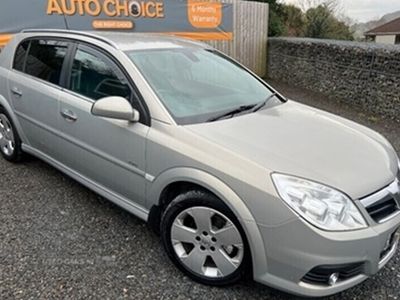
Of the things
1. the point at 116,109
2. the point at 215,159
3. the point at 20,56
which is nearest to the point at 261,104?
the point at 215,159

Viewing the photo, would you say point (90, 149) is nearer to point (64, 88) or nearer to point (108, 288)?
point (64, 88)

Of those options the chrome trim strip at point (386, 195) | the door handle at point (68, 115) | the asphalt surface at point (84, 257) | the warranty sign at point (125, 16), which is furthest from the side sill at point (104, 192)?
the warranty sign at point (125, 16)

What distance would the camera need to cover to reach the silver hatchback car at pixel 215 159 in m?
2.08

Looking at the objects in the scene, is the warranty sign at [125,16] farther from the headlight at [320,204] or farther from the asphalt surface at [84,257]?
the headlight at [320,204]

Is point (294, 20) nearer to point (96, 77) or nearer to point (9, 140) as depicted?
point (9, 140)

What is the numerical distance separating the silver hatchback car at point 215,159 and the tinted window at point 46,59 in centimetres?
2

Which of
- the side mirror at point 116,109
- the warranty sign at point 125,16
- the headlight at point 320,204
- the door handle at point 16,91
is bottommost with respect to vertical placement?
the headlight at point 320,204

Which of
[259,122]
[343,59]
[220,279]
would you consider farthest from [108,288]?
[343,59]

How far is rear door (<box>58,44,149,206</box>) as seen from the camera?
275cm

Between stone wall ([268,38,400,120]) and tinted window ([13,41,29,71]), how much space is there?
6.18 meters

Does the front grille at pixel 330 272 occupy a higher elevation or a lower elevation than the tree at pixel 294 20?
lower

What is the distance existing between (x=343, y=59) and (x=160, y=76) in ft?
21.1

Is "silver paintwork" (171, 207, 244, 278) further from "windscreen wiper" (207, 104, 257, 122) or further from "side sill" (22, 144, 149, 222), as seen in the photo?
"windscreen wiper" (207, 104, 257, 122)

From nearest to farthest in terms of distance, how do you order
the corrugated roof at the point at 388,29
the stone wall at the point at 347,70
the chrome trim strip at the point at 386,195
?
the chrome trim strip at the point at 386,195, the stone wall at the point at 347,70, the corrugated roof at the point at 388,29
